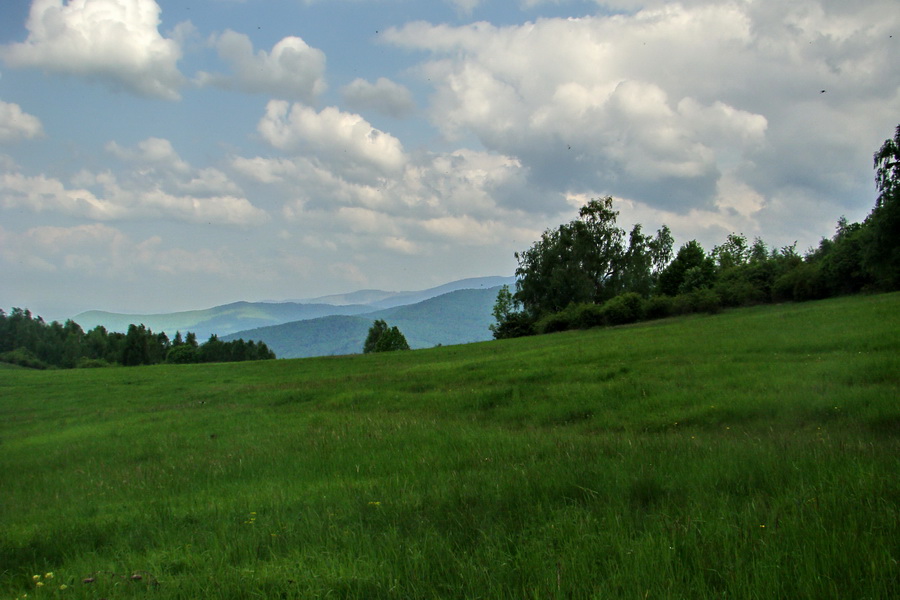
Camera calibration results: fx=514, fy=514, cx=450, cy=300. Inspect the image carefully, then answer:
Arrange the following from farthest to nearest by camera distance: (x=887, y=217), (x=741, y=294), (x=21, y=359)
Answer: (x=21, y=359) → (x=741, y=294) → (x=887, y=217)

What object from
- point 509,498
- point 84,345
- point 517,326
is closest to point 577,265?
point 517,326

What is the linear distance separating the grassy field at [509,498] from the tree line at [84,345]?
4558 inches

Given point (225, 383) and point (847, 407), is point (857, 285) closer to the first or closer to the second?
point (847, 407)

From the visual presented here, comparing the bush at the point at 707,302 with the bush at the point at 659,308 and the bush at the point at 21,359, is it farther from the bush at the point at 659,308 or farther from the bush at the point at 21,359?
the bush at the point at 21,359

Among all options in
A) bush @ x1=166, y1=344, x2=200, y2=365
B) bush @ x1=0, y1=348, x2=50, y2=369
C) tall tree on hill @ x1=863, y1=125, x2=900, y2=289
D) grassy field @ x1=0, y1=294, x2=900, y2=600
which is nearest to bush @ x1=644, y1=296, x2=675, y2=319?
tall tree on hill @ x1=863, y1=125, x2=900, y2=289

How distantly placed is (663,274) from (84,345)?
133 m

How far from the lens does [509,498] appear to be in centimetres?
529

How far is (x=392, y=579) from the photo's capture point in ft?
12.5

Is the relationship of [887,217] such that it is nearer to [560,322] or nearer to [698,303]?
[698,303]

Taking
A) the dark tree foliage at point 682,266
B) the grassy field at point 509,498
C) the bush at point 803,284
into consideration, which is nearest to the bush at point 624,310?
the bush at point 803,284

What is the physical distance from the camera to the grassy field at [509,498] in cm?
358

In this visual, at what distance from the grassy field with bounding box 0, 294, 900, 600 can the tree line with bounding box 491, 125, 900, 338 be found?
31181mm

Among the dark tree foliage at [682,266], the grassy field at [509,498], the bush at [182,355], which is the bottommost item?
the grassy field at [509,498]

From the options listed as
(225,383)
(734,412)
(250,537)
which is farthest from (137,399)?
(734,412)
